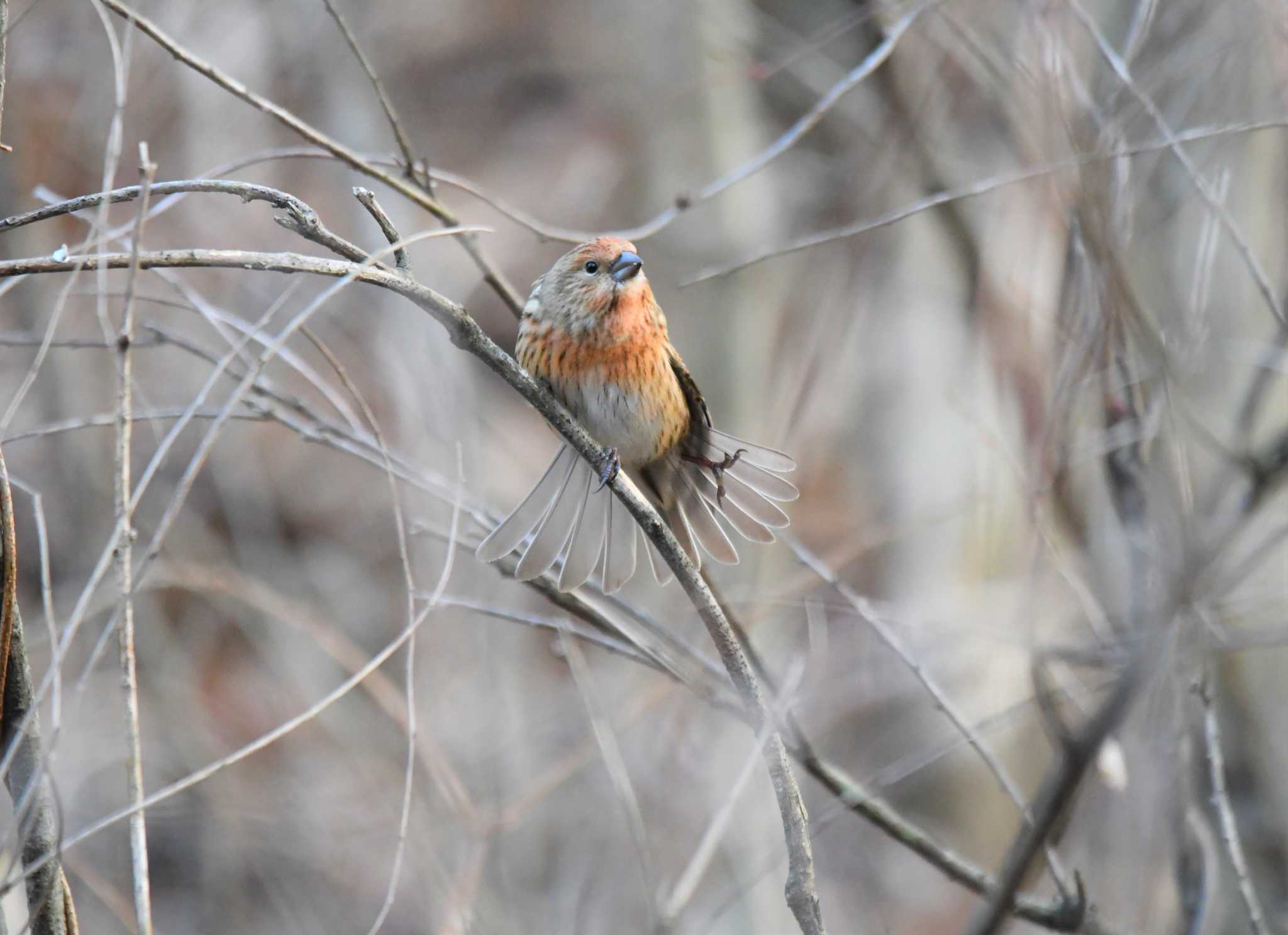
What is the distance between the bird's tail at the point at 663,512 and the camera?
3081 mm

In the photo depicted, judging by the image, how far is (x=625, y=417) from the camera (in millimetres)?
3498

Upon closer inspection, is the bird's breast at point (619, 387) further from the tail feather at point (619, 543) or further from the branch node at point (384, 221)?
the branch node at point (384, 221)

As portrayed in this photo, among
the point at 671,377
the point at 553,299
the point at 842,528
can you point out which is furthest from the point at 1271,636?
the point at 842,528

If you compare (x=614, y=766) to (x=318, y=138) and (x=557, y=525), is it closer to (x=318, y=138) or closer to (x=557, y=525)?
(x=557, y=525)

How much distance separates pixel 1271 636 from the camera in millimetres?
3186

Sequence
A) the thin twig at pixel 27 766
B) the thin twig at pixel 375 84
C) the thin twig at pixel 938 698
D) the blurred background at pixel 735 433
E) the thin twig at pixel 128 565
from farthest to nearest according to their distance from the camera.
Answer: the blurred background at pixel 735 433
the thin twig at pixel 375 84
the thin twig at pixel 938 698
the thin twig at pixel 27 766
the thin twig at pixel 128 565

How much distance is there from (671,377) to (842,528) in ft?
25.1

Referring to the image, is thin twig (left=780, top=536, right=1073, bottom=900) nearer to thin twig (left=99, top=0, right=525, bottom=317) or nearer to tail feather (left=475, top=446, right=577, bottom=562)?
tail feather (left=475, top=446, right=577, bottom=562)

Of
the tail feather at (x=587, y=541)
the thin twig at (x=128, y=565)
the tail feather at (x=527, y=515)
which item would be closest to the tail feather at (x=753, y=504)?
the tail feather at (x=587, y=541)

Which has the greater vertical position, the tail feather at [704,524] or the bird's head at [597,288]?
the bird's head at [597,288]

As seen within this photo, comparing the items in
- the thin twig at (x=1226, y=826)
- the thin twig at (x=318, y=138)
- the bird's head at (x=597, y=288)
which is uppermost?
the bird's head at (x=597, y=288)

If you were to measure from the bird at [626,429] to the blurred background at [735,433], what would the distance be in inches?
8.3

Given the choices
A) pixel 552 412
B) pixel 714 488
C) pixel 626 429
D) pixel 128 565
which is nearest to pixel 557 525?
pixel 626 429

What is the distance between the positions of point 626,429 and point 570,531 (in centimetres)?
43
